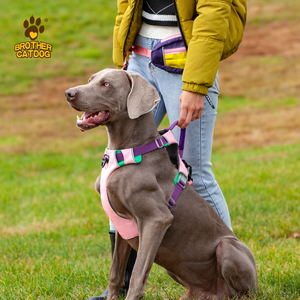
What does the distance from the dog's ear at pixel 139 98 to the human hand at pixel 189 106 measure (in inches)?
6.8

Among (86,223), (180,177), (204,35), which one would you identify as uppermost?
(204,35)

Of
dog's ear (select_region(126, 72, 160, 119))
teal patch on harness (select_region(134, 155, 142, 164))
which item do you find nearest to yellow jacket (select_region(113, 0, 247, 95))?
dog's ear (select_region(126, 72, 160, 119))

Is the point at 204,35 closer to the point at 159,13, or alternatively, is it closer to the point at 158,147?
the point at 159,13

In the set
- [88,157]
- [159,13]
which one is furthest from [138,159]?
[88,157]

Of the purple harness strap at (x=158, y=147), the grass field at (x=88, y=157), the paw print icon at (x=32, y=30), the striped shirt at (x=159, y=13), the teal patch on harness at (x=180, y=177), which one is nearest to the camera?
the purple harness strap at (x=158, y=147)

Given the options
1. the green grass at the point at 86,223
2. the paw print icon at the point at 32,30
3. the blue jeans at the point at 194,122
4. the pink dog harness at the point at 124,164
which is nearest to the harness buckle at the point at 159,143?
the pink dog harness at the point at 124,164

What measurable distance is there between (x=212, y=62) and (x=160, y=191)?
84cm

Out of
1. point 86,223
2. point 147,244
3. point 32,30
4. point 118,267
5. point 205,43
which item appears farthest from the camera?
point 32,30

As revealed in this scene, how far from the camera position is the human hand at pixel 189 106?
2691 mm

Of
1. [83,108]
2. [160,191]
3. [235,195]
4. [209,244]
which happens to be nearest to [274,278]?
[209,244]

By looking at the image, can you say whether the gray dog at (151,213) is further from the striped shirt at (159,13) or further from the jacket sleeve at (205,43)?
the striped shirt at (159,13)

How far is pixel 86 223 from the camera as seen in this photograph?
5465 millimetres

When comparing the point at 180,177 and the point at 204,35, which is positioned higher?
the point at 204,35

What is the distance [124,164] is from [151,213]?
1.08ft
